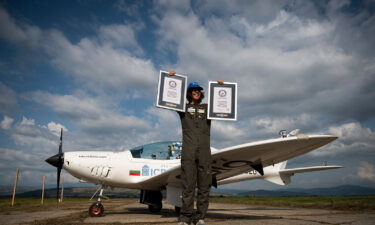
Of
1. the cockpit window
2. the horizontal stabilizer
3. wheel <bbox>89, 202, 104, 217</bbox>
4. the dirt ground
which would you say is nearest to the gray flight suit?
the dirt ground

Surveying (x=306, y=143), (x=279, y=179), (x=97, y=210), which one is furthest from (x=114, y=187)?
(x=279, y=179)

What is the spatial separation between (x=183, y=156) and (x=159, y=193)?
200 inches

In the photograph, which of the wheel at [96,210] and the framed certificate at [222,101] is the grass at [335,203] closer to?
the framed certificate at [222,101]

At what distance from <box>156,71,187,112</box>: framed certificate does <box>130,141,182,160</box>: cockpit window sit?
399 cm

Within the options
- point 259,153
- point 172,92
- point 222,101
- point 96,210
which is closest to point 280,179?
point 259,153

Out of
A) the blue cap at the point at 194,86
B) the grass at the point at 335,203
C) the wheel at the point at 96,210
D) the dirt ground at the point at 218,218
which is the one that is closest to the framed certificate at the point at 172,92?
the blue cap at the point at 194,86

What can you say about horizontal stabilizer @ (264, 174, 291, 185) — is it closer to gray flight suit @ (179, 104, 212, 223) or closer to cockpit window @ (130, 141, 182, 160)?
cockpit window @ (130, 141, 182, 160)

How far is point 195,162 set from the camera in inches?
137

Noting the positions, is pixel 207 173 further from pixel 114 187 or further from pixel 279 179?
pixel 279 179

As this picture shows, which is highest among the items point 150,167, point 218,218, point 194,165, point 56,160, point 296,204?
point 194,165

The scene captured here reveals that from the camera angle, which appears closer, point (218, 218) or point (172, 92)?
point (172, 92)

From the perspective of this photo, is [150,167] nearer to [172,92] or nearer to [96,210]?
[96,210]

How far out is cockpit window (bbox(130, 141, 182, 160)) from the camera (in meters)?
7.45

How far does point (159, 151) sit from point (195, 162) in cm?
420
